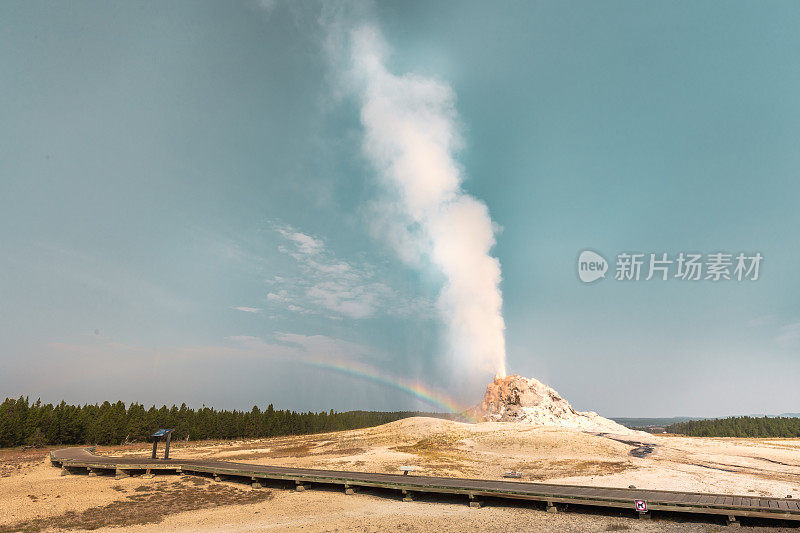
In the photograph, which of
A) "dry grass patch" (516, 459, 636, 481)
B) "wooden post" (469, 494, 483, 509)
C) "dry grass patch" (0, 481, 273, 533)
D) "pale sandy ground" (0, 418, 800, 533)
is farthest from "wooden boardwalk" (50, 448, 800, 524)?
"dry grass patch" (516, 459, 636, 481)

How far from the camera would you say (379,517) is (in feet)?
82.5

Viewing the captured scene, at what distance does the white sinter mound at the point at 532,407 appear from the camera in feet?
331

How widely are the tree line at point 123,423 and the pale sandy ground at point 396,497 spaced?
44.7m

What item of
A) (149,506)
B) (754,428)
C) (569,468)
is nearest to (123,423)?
(149,506)

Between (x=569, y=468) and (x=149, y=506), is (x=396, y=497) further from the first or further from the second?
(x=569, y=468)

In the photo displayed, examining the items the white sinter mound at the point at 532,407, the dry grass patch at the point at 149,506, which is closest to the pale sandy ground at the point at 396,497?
the dry grass patch at the point at 149,506

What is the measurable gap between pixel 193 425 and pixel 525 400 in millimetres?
88638

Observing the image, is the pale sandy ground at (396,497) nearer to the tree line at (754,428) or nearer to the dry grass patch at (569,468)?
the dry grass patch at (569,468)

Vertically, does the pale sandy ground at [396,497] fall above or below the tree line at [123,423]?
above

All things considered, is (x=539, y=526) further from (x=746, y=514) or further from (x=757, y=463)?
(x=757, y=463)

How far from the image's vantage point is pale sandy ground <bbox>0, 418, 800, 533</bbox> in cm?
2333

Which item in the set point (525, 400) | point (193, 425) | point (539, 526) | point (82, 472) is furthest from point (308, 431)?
point (539, 526)

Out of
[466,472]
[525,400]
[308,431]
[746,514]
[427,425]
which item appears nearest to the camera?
[746,514]

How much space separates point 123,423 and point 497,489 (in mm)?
96934
